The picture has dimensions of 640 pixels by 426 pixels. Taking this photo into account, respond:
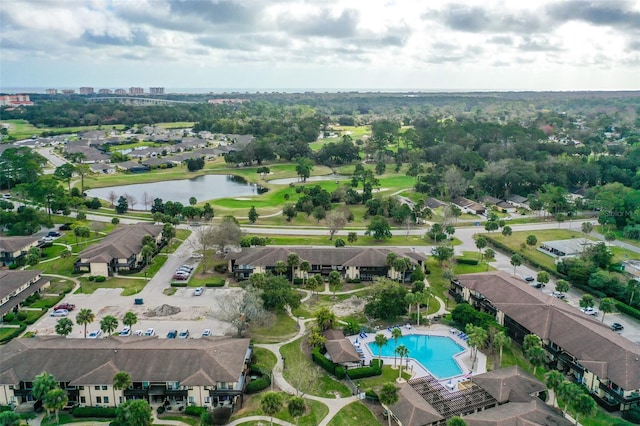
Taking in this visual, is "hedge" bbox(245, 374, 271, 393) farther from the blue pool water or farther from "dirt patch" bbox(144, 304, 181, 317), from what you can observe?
"dirt patch" bbox(144, 304, 181, 317)

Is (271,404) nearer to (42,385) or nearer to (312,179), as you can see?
(42,385)

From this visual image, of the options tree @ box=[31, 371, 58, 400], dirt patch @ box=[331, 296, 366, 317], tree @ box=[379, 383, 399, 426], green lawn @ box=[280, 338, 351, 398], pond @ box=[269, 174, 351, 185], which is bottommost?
green lawn @ box=[280, 338, 351, 398]

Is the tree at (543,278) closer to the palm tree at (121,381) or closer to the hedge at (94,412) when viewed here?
the palm tree at (121,381)

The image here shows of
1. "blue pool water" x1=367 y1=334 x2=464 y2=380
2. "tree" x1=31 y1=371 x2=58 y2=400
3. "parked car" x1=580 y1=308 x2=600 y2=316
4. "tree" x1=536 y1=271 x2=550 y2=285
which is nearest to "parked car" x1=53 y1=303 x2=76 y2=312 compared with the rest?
"tree" x1=31 y1=371 x2=58 y2=400

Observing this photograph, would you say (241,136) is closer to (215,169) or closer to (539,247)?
(215,169)

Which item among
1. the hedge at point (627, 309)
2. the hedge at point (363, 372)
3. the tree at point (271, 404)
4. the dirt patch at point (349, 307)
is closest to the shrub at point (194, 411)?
the tree at point (271, 404)

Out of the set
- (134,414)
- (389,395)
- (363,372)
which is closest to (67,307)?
(134,414)
